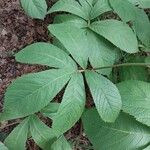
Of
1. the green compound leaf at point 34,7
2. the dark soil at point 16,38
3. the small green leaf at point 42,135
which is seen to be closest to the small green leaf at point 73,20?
the green compound leaf at point 34,7

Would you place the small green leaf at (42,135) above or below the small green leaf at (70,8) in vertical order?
below

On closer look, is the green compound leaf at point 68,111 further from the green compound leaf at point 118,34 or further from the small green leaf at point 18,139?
the green compound leaf at point 118,34

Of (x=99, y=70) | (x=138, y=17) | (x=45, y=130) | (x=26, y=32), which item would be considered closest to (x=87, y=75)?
(x=99, y=70)

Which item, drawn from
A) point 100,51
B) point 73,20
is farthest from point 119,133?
point 73,20

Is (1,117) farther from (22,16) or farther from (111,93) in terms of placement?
(22,16)

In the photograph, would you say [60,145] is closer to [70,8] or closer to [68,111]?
[68,111]

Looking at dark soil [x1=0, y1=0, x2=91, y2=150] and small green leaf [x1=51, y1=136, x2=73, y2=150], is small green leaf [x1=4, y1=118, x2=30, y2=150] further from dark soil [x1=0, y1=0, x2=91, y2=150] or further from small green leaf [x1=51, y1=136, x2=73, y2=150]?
dark soil [x1=0, y1=0, x2=91, y2=150]
